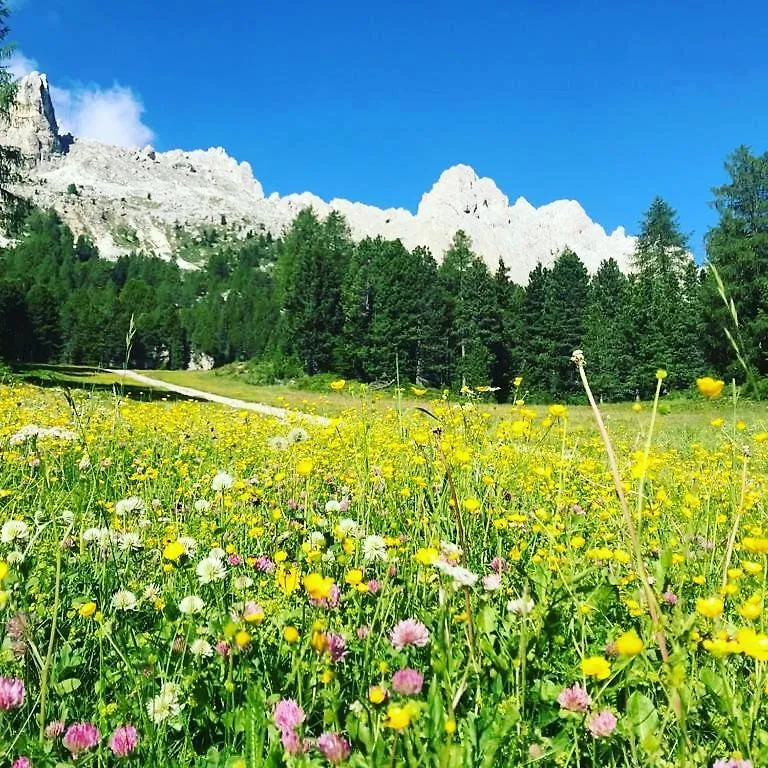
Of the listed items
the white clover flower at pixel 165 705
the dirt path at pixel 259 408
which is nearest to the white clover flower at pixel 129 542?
the white clover flower at pixel 165 705

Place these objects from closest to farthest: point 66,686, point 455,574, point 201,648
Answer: point 455,574 → point 66,686 → point 201,648

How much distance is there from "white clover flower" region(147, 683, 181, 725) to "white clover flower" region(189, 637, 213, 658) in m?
0.16

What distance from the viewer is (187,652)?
6.46 ft

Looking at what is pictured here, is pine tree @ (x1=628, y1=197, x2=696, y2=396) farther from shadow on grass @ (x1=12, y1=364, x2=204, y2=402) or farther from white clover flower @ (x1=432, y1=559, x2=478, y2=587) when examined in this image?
white clover flower @ (x1=432, y1=559, x2=478, y2=587)

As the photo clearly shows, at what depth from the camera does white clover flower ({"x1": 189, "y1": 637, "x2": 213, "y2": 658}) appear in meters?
1.85

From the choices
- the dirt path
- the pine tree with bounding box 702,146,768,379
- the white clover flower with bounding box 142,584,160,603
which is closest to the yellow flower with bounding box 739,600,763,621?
the white clover flower with bounding box 142,584,160,603

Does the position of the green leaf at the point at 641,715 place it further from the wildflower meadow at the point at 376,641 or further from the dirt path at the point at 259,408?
the dirt path at the point at 259,408

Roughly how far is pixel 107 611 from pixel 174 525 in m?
0.89

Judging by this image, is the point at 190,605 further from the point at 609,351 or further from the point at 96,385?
the point at 609,351

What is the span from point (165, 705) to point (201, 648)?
251mm

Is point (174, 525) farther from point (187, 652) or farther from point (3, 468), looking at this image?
point (3, 468)

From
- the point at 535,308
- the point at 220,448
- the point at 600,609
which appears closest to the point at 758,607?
the point at 600,609

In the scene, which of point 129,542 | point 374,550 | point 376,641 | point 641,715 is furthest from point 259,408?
point 641,715

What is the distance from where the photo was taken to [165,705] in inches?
63.6
